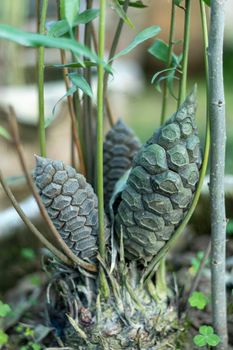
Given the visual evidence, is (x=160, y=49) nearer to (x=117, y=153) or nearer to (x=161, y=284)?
(x=117, y=153)

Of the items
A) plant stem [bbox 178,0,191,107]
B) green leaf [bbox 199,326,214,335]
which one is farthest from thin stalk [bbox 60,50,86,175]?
green leaf [bbox 199,326,214,335]

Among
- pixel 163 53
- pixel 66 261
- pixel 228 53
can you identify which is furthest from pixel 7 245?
pixel 228 53

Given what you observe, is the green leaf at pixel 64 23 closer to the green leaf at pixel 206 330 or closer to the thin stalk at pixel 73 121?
the thin stalk at pixel 73 121

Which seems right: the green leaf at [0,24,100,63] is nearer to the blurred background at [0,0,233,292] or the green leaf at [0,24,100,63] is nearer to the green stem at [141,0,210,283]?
the green stem at [141,0,210,283]

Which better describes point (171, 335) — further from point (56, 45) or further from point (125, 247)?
point (56, 45)

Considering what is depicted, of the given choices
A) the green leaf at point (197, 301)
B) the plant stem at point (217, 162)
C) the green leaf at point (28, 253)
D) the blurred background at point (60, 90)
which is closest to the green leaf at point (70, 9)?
the plant stem at point (217, 162)

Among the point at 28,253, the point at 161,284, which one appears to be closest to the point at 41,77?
the point at 161,284
